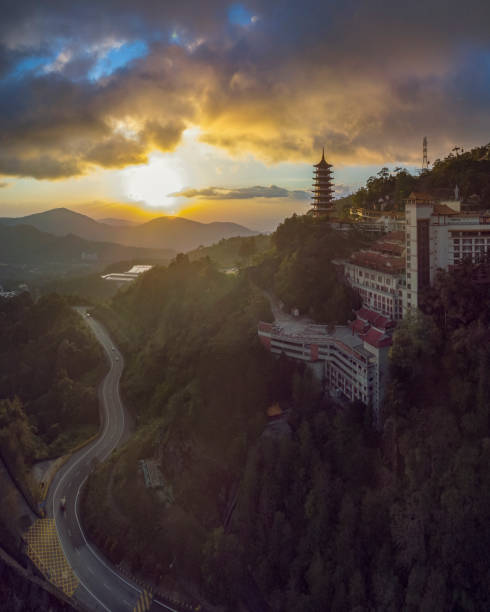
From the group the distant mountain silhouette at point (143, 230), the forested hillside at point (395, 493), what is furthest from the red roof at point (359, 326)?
the distant mountain silhouette at point (143, 230)

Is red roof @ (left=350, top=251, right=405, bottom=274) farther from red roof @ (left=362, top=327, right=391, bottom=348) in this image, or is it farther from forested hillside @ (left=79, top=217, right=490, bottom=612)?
red roof @ (left=362, top=327, right=391, bottom=348)

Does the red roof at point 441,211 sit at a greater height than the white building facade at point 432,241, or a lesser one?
greater

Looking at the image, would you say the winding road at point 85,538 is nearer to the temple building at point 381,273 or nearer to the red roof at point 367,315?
the red roof at point 367,315

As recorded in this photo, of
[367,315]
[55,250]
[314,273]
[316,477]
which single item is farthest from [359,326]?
[55,250]

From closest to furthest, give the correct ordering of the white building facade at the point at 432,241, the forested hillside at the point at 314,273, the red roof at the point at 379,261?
1. the white building facade at the point at 432,241
2. the red roof at the point at 379,261
3. the forested hillside at the point at 314,273

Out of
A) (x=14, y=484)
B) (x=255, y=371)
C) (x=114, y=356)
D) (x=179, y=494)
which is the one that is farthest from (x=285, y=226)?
(x=14, y=484)

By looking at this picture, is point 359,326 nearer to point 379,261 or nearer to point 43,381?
point 379,261

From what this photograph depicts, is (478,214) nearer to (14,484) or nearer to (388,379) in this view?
(388,379)
